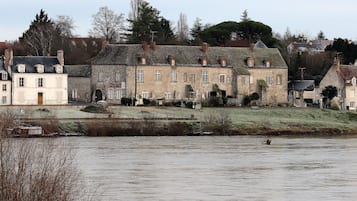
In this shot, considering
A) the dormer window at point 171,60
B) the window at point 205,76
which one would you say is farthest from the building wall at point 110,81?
the window at point 205,76

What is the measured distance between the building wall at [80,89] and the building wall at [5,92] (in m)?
8.95

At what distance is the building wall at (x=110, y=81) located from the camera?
283 ft

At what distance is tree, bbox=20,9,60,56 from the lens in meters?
98.8

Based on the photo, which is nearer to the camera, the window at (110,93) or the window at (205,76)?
the window at (110,93)

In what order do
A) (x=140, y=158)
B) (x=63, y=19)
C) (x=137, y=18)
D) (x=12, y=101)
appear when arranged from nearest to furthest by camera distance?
1. (x=140, y=158)
2. (x=12, y=101)
3. (x=137, y=18)
4. (x=63, y=19)

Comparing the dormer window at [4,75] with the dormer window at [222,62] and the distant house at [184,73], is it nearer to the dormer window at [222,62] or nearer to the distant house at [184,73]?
the distant house at [184,73]

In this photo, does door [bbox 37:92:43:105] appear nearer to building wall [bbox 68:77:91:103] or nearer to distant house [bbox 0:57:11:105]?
distant house [bbox 0:57:11:105]

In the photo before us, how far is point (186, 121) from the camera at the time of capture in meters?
72.0

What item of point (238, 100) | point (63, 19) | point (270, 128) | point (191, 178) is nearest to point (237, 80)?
point (238, 100)

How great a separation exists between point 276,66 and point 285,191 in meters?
61.2

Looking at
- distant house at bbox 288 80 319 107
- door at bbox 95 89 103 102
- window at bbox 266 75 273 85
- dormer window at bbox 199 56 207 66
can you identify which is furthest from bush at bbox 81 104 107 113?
distant house at bbox 288 80 319 107

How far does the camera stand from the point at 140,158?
46.0 m

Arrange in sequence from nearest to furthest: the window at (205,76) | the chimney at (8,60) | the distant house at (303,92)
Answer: the chimney at (8,60)
the window at (205,76)
the distant house at (303,92)

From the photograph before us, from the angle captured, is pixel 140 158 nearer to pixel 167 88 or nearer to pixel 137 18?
pixel 167 88
